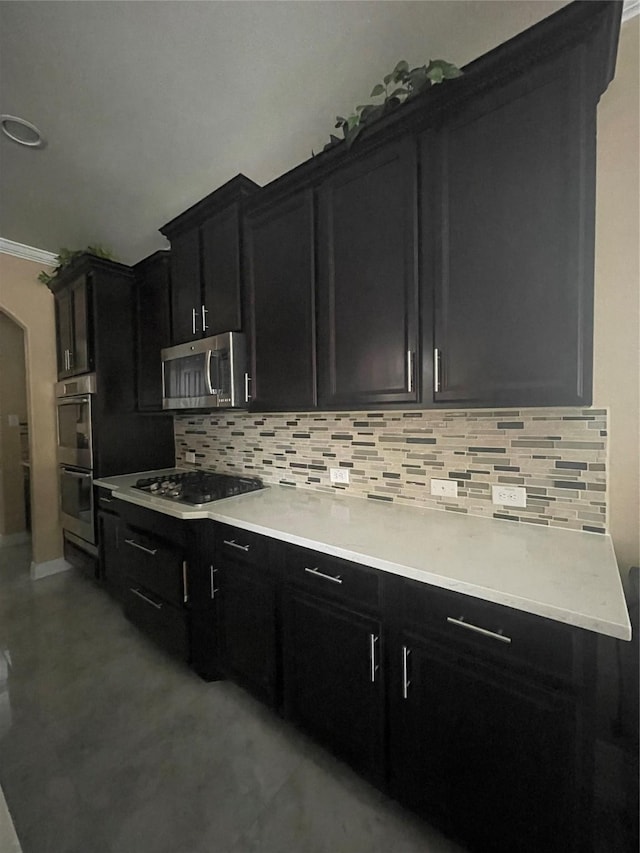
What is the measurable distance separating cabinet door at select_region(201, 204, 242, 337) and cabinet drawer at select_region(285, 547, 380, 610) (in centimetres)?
128

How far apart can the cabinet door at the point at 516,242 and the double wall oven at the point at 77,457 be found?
2570 mm

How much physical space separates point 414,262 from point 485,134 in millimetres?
436

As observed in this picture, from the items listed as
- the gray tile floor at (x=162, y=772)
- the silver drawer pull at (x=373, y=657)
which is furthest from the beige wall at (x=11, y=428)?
the silver drawer pull at (x=373, y=657)

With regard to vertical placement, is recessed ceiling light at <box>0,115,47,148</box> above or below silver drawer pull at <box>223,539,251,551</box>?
above

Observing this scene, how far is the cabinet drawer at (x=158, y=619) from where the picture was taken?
1869 mm

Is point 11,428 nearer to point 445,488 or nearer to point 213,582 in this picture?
point 213,582

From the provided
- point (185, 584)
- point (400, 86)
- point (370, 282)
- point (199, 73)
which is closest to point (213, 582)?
point (185, 584)

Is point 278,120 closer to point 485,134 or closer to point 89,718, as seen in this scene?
point 485,134

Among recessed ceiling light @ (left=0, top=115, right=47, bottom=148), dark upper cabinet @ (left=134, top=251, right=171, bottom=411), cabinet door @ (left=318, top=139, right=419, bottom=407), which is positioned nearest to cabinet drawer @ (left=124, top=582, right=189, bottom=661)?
dark upper cabinet @ (left=134, top=251, right=171, bottom=411)

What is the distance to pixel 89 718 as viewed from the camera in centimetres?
166

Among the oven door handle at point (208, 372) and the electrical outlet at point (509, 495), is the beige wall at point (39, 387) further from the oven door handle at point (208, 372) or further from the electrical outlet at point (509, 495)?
the electrical outlet at point (509, 495)

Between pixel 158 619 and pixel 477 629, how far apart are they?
1.80 metres

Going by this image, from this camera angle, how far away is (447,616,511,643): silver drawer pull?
92cm

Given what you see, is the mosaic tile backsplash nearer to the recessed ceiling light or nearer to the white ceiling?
the white ceiling
